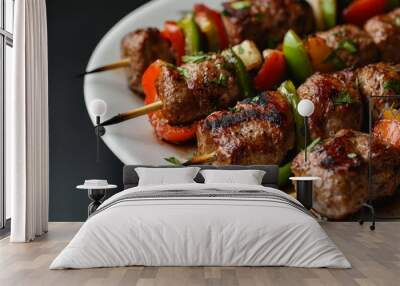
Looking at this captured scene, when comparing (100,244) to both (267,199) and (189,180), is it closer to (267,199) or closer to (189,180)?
(267,199)

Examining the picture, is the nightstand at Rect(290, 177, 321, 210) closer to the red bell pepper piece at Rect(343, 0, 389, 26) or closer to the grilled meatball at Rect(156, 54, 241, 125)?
the grilled meatball at Rect(156, 54, 241, 125)

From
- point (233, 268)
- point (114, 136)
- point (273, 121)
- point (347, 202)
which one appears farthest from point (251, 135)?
point (233, 268)

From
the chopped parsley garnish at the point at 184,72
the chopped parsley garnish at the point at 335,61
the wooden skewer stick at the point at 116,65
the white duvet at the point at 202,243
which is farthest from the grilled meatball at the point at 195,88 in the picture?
the white duvet at the point at 202,243

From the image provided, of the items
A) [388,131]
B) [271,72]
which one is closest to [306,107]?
[271,72]

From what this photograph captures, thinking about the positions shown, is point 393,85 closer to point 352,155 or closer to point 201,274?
point 352,155

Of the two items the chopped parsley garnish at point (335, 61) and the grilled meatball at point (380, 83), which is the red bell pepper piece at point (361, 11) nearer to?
the chopped parsley garnish at point (335, 61)
